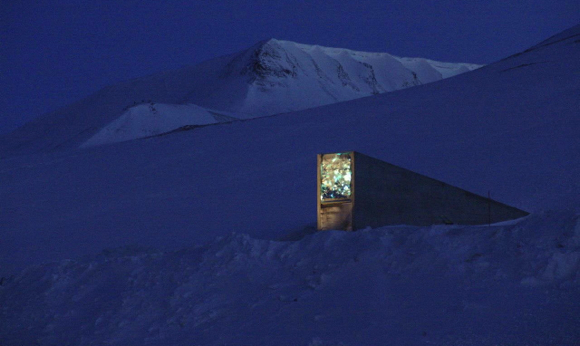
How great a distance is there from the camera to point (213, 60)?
225 ft

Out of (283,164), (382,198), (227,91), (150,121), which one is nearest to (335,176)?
(382,198)

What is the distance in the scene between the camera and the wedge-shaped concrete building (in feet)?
30.7

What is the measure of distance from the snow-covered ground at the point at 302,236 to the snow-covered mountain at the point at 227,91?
1822 centimetres

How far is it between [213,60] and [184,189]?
53783 millimetres

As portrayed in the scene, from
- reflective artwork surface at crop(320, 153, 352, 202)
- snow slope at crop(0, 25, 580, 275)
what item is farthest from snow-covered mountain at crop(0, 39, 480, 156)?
reflective artwork surface at crop(320, 153, 352, 202)

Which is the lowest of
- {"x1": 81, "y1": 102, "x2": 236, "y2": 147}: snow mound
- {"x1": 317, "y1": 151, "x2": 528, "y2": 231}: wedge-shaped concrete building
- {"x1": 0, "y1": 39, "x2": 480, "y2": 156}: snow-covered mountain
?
{"x1": 317, "y1": 151, "x2": 528, "y2": 231}: wedge-shaped concrete building

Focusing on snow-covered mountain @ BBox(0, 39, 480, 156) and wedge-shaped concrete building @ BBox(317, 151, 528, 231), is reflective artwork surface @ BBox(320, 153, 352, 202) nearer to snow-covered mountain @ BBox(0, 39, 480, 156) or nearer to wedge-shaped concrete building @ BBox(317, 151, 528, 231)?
wedge-shaped concrete building @ BBox(317, 151, 528, 231)

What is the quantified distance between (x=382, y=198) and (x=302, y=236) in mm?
1660

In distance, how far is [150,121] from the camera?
125 feet

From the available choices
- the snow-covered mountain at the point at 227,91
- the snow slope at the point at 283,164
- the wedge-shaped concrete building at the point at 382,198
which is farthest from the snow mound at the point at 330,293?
the snow-covered mountain at the point at 227,91

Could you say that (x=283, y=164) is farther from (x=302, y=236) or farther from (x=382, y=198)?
(x=382, y=198)

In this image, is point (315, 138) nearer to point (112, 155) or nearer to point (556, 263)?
point (112, 155)

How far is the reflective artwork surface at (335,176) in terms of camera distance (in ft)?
30.7

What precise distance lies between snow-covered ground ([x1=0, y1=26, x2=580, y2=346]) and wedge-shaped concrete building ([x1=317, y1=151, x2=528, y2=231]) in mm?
1260
